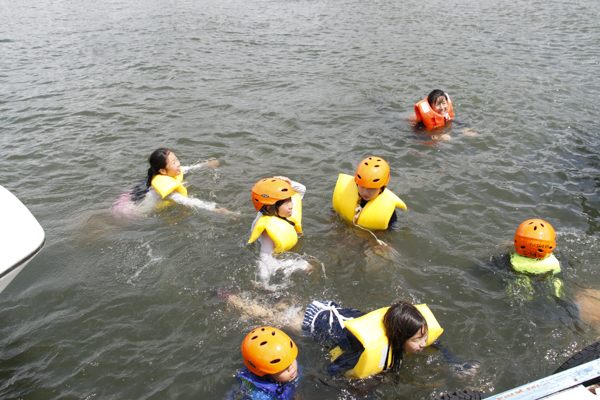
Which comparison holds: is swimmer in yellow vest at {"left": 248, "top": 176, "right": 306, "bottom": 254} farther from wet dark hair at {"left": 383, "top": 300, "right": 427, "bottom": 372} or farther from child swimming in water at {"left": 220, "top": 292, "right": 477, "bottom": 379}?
wet dark hair at {"left": 383, "top": 300, "right": 427, "bottom": 372}

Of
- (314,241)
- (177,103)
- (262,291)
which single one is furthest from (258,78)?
(262,291)

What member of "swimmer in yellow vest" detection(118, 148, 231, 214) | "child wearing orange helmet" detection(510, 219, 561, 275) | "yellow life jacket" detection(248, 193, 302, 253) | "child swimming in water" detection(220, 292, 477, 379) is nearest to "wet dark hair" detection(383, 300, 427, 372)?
"child swimming in water" detection(220, 292, 477, 379)

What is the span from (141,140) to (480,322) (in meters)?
7.90

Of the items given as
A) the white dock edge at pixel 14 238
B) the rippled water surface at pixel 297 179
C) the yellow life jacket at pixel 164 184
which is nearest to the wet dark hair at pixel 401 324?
the rippled water surface at pixel 297 179

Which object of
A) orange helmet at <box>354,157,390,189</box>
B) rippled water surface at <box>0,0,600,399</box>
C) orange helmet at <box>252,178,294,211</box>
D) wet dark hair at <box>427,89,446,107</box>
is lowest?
rippled water surface at <box>0,0,600,399</box>

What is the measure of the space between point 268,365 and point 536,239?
3.48 m

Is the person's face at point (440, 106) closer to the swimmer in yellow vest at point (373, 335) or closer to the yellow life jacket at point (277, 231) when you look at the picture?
the yellow life jacket at point (277, 231)

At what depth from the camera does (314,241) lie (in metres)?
6.21

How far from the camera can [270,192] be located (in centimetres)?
520

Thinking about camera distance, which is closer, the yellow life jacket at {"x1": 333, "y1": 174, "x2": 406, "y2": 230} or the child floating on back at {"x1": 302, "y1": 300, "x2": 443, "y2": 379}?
the child floating on back at {"x1": 302, "y1": 300, "x2": 443, "y2": 379}

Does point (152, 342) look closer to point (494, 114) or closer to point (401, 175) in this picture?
point (401, 175)

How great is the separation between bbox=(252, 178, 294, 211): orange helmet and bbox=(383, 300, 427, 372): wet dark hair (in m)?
2.00

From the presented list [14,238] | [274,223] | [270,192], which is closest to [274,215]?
[274,223]

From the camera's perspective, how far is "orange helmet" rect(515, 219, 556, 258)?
4.93 m
